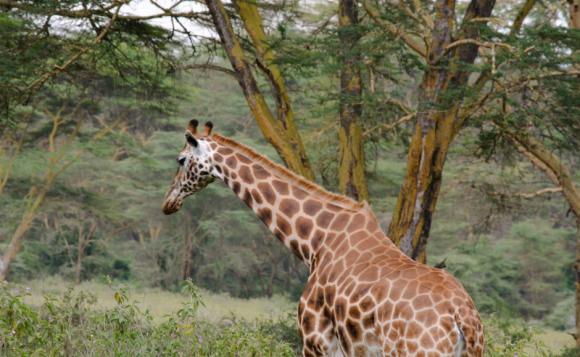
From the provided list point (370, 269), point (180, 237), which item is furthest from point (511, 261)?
point (370, 269)

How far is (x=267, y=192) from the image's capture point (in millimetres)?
7008

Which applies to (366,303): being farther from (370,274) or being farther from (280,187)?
(280,187)

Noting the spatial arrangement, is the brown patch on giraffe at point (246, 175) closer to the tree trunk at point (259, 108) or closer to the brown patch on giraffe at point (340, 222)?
the brown patch on giraffe at point (340, 222)

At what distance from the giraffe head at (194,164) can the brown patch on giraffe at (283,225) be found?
589 mm

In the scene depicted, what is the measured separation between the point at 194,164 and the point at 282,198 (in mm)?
710

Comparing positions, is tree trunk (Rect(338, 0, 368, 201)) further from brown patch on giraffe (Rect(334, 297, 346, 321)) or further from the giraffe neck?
brown patch on giraffe (Rect(334, 297, 346, 321))

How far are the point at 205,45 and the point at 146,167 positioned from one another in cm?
1726

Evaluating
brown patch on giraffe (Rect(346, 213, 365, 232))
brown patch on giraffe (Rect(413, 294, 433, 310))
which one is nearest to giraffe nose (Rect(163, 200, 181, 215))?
brown patch on giraffe (Rect(346, 213, 365, 232))

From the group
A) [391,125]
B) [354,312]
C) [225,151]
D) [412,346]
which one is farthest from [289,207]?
[391,125]

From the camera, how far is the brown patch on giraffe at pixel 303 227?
6766 millimetres

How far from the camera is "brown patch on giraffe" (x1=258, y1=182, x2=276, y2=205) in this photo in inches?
275

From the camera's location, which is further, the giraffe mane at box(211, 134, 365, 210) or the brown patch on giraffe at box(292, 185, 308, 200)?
the brown patch on giraffe at box(292, 185, 308, 200)

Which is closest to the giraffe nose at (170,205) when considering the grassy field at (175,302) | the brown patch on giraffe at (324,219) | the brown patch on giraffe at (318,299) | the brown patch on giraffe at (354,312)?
the brown patch on giraffe at (324,219)

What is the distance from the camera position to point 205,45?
1361 cm
